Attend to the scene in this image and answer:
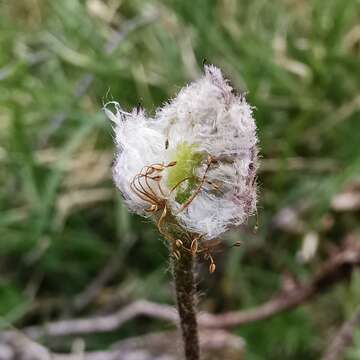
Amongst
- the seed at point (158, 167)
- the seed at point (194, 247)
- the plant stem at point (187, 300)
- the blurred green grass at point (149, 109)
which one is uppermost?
the blurred green grass at point (149, 109)

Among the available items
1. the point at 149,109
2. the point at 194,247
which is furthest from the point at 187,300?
the point at 149,109

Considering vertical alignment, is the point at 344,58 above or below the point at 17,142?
above

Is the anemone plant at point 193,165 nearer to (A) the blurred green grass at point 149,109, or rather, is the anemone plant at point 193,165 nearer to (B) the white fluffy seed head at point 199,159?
(B) the white fluffy seed head at point 199,159

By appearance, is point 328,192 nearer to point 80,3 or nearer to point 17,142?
point 17,142

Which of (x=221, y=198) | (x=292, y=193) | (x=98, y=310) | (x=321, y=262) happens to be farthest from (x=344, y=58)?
(x=221, y=198)

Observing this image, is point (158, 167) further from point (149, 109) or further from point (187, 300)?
point (149, 109)

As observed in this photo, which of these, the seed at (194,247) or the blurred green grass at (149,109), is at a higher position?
the blurred green grass at (149,109)

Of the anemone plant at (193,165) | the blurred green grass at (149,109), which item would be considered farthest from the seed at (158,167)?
the blurred green grass at (149,109)
